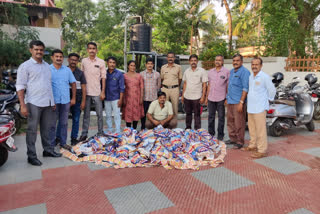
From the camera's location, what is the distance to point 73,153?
411cm

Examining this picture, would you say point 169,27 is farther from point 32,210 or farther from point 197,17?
point 32,210

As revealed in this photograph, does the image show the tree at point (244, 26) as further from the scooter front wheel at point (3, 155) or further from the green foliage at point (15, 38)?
the scooter front wheel at point (3, 155)

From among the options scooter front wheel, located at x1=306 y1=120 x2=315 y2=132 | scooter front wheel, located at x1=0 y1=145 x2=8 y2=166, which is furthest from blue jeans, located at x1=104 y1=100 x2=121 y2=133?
scooter front wheel, located at x1=306 y1=120 x2=315 y2=132

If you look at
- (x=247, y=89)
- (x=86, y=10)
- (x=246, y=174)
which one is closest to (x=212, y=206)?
(x=246, y=174)

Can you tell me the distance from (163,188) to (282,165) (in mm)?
2037

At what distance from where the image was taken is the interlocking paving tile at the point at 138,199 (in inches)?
99.6

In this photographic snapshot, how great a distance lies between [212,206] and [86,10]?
94.2 ft

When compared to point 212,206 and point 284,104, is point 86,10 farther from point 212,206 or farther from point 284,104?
point 212,206

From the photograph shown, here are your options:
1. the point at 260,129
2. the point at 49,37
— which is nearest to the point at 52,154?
the point at 260,129

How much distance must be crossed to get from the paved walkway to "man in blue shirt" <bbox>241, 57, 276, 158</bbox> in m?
0.31

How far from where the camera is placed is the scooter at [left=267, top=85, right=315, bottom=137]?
5.41 m

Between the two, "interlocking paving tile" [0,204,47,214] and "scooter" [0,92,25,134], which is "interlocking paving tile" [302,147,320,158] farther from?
"scooter" [0,92,25,134]

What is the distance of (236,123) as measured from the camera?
4.63 meters

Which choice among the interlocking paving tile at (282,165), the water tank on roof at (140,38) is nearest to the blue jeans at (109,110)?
the interlocking paving tile at (282,165)
